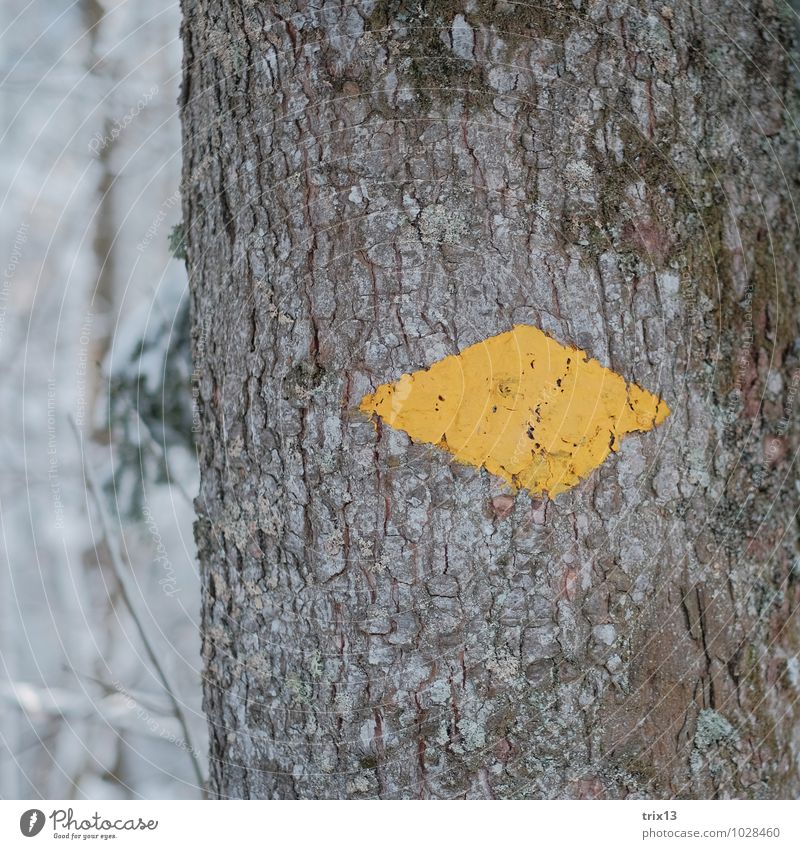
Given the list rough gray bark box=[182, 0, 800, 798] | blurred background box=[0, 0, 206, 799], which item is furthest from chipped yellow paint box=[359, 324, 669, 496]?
blurred background box=[0, 0, 206, 799]

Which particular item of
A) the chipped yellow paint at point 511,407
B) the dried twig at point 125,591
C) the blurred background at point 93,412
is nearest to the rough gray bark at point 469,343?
the chipped yellow paint at point 511,407

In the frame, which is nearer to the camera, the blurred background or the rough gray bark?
the rough gray bark

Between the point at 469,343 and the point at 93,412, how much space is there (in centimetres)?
115

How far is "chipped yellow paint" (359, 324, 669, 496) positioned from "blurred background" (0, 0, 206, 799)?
30.7 inches

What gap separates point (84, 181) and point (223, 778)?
1.51m

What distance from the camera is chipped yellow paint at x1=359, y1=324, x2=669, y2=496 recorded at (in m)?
0.82

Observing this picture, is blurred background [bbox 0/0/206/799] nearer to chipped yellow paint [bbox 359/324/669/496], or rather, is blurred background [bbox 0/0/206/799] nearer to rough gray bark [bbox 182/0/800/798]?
rough gray bark [bbox 182/0/800/798]

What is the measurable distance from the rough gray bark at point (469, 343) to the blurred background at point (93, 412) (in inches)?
24.6

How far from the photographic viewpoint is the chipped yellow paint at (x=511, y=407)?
0.82m

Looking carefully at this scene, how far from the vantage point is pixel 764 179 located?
93 centimetres

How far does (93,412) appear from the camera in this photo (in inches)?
65.3

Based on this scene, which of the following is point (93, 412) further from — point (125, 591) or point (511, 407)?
point (511, 407)

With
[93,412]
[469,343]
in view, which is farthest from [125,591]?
[469,343]

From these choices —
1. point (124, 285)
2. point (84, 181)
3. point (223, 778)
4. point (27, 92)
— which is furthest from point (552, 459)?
point (27, 92)
